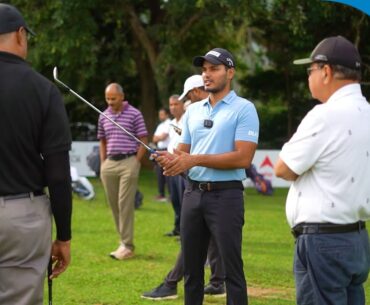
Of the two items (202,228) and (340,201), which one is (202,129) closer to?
(202,228)

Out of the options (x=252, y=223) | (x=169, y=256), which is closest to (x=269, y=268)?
(x=169, y=256)

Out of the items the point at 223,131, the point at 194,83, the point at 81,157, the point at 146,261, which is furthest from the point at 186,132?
the point at 81,157

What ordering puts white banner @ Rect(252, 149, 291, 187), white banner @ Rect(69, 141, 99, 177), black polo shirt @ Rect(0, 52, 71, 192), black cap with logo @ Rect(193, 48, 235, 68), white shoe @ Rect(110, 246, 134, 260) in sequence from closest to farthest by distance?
black polo shirt @ Rect(0, 52, 71, 192)
black cap with logo @ Rect(193, 48, 235, 68)
white shoe @ Rect(110, 246, 134, 260)
white banner @ Rect(252, 149, 291, 187)
white banner @ Rect(69, 141, 99, 177)

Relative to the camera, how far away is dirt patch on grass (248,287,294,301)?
8047 mm

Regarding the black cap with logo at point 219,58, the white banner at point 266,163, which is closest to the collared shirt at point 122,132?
the black cap with logo at point 219,58

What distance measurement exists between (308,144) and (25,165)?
1.52 m

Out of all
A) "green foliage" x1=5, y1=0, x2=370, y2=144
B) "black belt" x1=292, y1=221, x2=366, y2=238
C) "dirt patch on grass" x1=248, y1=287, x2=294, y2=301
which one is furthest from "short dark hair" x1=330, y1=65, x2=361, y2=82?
"green foliage" x1=5, y1=0, x2=370, y2=144

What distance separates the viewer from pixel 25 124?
14.1 ft

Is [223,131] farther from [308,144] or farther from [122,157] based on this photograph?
[122,157]

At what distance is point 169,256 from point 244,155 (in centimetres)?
469

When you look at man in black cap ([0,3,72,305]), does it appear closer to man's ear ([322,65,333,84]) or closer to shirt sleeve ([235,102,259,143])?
man's ear ([322,65,333,84])

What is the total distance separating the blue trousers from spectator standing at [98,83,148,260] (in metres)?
5.80

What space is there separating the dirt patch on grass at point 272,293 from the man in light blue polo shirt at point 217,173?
1.87 metres

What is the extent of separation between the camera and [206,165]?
6.03m
